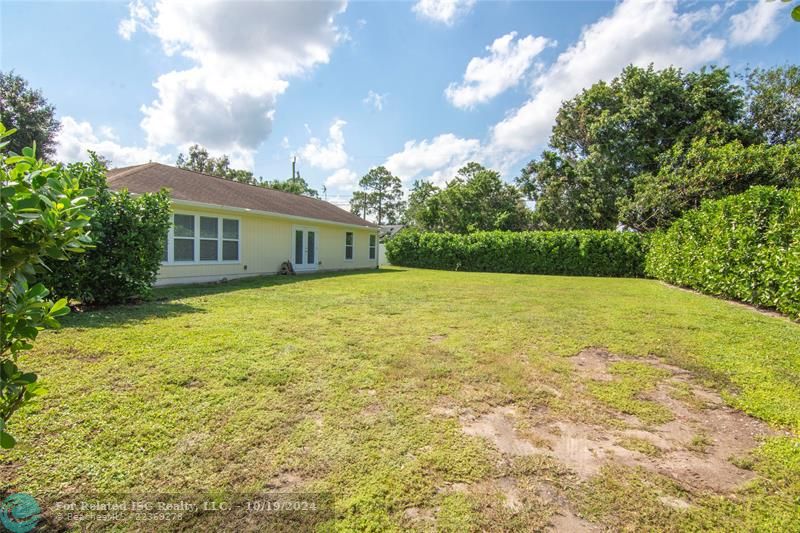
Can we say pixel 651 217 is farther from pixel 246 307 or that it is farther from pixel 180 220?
pixel 180 220

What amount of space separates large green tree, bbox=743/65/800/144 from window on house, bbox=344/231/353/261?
865 inches

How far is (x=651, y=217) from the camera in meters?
16.4

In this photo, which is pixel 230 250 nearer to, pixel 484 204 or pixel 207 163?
pixel 484 204

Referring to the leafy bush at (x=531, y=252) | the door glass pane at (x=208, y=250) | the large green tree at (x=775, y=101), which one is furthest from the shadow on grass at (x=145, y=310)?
the large green tree at (x=775, y=101)

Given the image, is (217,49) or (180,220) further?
(180,220)

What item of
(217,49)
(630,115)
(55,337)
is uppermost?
(630,115)

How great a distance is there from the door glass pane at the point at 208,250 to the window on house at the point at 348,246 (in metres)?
7.30

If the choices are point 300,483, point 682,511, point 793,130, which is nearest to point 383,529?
point 300,483

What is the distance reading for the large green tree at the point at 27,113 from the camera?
65.0 ft

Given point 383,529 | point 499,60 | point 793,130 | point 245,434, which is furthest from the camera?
point 793,130

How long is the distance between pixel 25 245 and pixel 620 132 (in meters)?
23.4

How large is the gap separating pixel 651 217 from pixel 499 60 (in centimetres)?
1110

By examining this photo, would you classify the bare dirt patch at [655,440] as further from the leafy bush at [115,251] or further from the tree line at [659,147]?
the tree line at [659,147]

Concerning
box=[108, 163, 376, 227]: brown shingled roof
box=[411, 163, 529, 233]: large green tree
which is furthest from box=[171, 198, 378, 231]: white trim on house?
box=[411, 163, 529, 233]: large green tree
